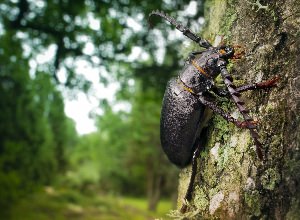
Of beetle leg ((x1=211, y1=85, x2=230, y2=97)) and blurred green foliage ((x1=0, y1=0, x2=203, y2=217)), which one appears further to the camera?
blurred green foliage ((x1=0, y1=0, x2=203, y2=217))

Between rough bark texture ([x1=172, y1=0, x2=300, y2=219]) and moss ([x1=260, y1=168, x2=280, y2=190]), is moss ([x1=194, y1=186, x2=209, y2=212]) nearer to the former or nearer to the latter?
rough bark texture ([x1=172, y1=0, x2=300, y2=219])

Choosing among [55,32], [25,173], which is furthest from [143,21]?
[25,173]

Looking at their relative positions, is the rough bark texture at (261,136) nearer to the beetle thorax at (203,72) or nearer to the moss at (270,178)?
the moss at (270,178)

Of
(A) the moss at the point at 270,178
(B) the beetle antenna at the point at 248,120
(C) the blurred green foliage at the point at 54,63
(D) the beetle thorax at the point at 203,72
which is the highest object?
(C) the blurred green foliage at the point at 54,63

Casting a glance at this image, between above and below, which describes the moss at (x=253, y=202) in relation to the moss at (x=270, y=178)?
below

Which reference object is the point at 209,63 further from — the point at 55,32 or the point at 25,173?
the point at 25,173

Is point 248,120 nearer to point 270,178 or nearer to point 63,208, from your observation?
point 270,178

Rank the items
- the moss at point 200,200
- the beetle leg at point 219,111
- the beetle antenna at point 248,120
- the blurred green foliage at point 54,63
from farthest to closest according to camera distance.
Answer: the blurred green foliage at point 54,63 < the moss at point 200,200 < the beetle leg at point 219,111 < the beetle antenna at point 248,120

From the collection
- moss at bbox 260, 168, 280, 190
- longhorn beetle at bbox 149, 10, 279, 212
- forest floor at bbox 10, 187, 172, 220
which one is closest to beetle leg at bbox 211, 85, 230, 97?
longhorn beetle at bbox 149, 10, 279, 212

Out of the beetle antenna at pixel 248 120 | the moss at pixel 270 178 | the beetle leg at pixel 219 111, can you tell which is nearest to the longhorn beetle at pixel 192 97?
the beetle leg at pixel 219 111
